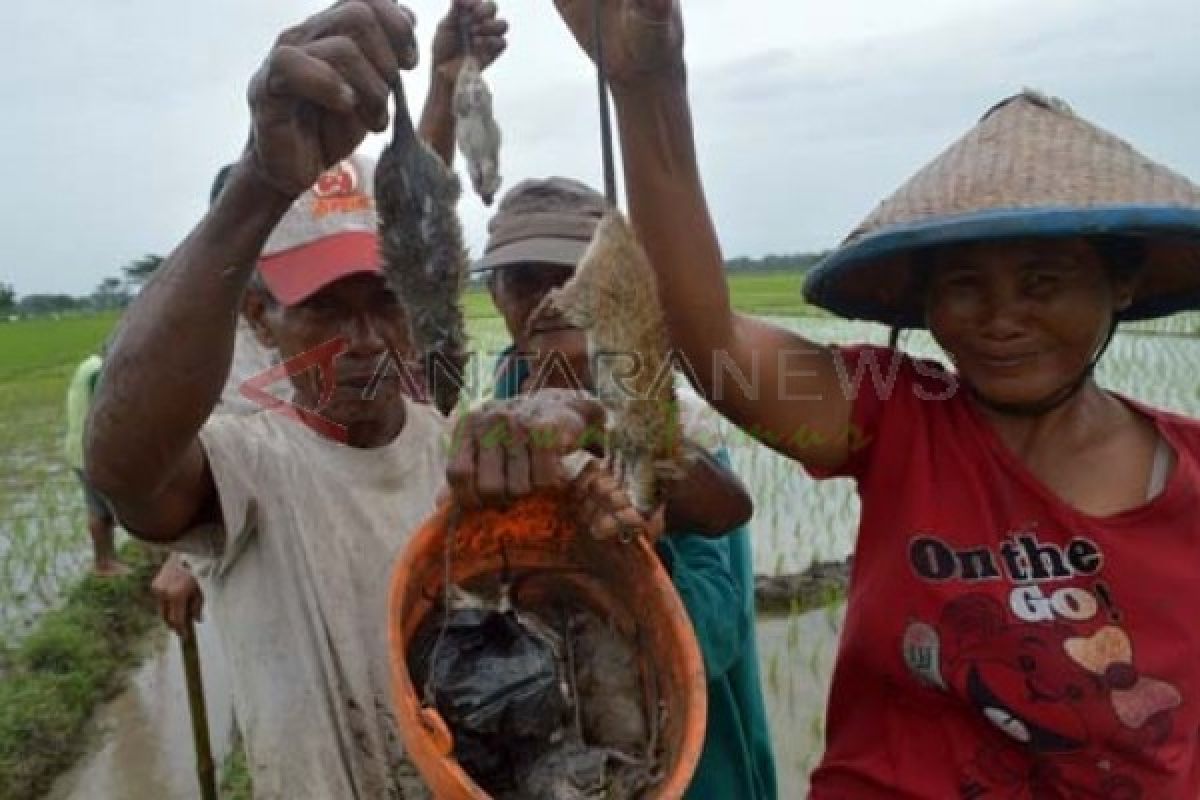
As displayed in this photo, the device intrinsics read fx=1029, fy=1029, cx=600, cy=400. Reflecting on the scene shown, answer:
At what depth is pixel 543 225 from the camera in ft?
8.21

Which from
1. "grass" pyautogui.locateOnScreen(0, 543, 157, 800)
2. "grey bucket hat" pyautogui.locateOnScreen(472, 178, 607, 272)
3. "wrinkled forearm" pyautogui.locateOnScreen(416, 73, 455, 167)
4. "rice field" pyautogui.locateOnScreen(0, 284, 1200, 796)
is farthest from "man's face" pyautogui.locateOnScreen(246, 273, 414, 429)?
"grass" pyautogui.locateOnScreen(0, 543, 157, 800)

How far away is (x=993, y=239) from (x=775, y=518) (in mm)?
6777

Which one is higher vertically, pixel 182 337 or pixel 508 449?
pixel 182 337

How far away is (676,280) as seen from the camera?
1.57 meters

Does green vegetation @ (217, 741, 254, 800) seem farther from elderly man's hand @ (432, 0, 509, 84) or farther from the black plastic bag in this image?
elderly man's hand @ (432, 0, 509, 84)

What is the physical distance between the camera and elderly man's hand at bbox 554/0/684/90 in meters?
1.31

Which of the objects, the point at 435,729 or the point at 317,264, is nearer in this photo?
the point at 435,729

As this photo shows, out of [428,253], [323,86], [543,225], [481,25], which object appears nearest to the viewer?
[323,86]

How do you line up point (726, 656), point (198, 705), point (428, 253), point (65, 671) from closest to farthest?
point (428, 253) → point (726, 656) → point (198, 705) → point (65, 671)

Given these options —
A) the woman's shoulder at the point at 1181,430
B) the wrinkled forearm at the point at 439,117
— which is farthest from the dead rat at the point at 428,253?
the woman's shoulder at the point at 1181,430

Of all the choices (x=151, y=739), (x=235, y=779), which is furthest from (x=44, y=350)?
(x=235, y=779)

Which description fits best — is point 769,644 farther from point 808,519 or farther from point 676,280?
point 676,280

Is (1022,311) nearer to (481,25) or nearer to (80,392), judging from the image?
(481,25)

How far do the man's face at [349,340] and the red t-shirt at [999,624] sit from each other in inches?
32.5
